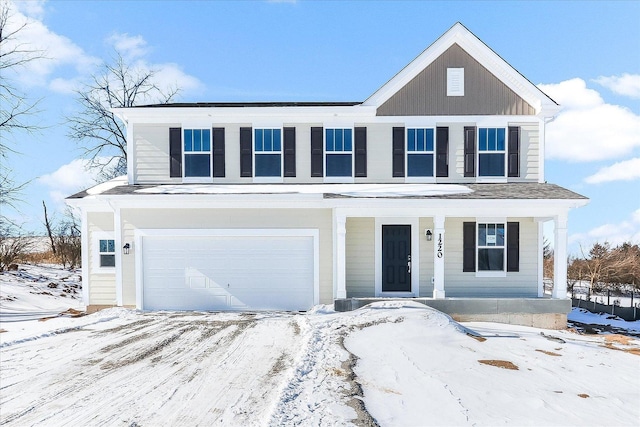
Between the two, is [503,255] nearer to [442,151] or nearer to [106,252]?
[442,151]

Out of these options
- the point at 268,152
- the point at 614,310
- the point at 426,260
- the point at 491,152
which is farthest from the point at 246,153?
the point at 614,310

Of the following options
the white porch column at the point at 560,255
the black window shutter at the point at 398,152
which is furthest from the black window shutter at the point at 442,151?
the white porch column at the point at 560,255

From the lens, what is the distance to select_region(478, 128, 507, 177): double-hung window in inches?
495

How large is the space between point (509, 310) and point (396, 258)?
3219 mm

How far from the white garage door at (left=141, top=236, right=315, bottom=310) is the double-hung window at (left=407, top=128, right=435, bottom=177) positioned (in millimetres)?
4165

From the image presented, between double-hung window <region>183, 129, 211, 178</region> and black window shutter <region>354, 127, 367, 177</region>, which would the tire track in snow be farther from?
double-hung window <region>183, 129, 211, 178</region>

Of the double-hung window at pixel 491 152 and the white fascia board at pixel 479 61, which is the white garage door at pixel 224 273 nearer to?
the white fascia board at pixel 479 61

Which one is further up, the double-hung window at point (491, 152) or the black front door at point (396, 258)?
the double-hung window at point (491, 152)

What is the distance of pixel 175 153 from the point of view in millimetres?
12727

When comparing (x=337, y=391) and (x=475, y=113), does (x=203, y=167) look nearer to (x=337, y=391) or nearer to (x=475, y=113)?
(x=475, y=113)

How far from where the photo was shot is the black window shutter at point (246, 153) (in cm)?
1266

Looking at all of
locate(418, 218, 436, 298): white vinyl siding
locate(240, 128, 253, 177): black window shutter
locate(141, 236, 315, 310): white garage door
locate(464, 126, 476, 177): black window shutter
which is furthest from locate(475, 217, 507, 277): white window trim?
locate(240, 128, 253, 177): black window shutter

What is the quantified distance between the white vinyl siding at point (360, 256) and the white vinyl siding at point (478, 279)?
7.21 ft

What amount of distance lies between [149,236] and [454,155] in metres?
9.26
